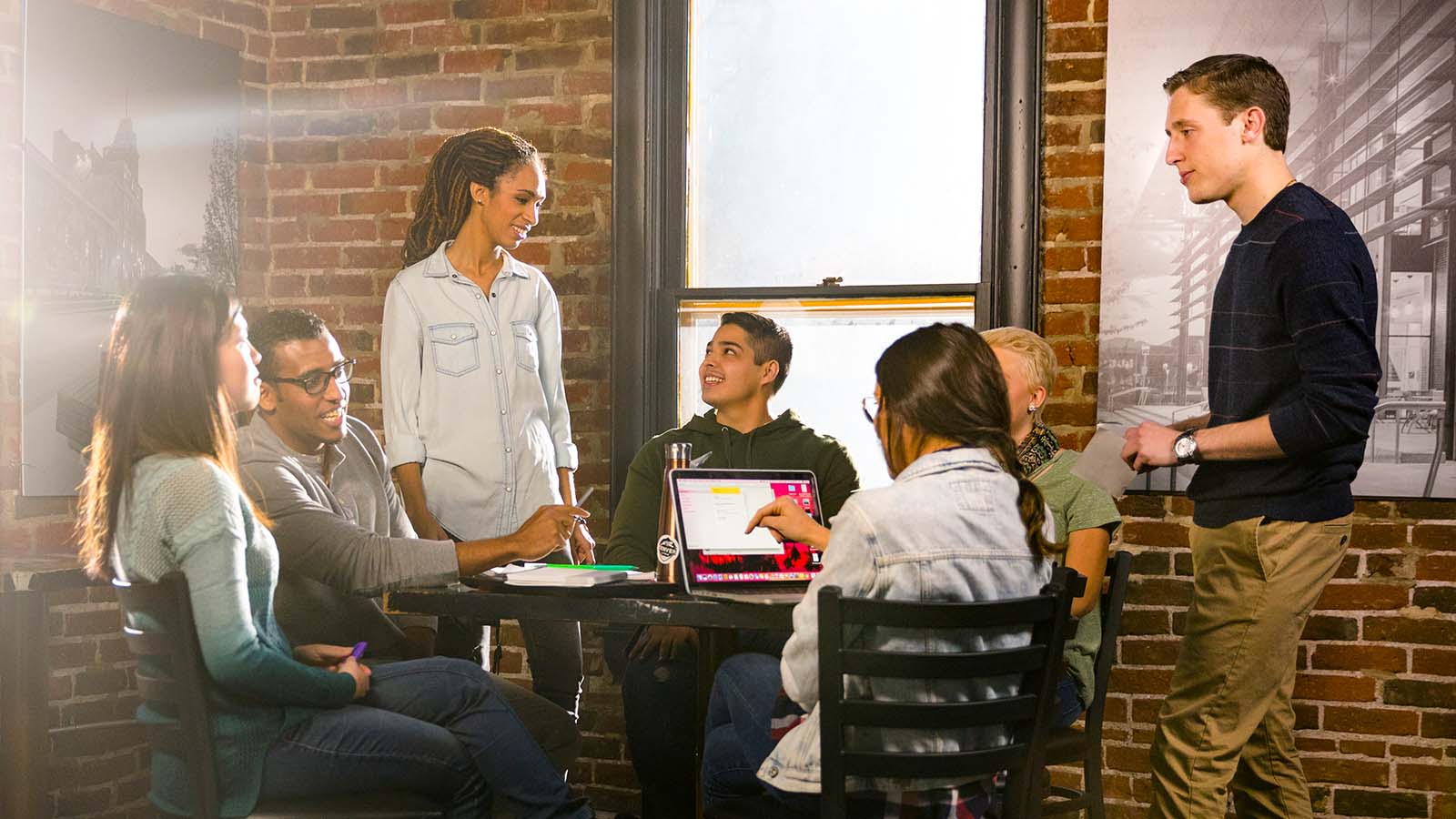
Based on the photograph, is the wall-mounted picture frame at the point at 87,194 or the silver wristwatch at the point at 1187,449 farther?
the wall-mounted picture frame at the point at 87,194

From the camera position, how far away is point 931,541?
1800 mm

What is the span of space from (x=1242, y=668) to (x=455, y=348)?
6.84ft

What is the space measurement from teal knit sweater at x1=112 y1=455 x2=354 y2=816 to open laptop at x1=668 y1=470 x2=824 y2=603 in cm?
80

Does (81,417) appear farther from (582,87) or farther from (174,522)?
(174,522)

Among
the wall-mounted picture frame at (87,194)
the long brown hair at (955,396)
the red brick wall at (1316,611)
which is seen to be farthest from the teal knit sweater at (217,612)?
the red brick wall at (1316,611)

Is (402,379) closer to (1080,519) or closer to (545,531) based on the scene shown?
(545,531)

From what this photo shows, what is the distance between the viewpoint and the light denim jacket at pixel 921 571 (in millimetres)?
1796

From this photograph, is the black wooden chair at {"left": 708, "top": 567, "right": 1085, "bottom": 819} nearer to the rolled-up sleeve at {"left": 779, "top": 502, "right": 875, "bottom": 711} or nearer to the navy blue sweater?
the rolled-up sleeve at {"left": 779, "top": 502, "right": 875, "bottom": 711}

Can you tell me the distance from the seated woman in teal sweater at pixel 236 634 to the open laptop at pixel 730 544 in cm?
50

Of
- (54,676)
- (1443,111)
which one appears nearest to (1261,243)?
(1443,111)

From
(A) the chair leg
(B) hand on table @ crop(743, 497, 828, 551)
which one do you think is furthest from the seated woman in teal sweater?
(A) the chair leg

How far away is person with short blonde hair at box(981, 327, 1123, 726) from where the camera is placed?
2596 mm

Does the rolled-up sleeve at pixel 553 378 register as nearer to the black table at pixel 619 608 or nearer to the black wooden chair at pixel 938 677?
the black table at pixel 619 608

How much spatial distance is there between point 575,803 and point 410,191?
2.46 meters
